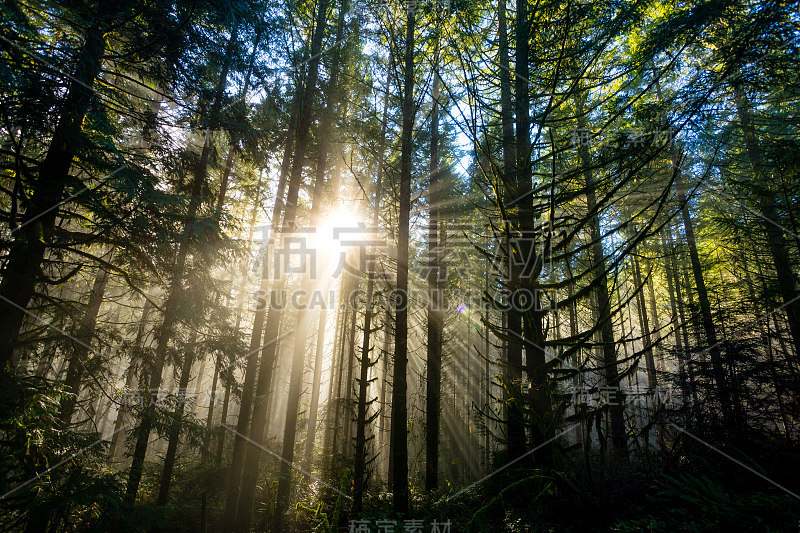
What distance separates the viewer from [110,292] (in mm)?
20391

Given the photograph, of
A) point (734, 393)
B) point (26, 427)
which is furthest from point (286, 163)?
point (734, 393)

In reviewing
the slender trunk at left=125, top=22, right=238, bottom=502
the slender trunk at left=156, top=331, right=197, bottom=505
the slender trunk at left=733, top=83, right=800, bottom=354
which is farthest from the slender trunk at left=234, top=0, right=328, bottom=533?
the slender trunk at left=733, top=83, right=800, bottom=354

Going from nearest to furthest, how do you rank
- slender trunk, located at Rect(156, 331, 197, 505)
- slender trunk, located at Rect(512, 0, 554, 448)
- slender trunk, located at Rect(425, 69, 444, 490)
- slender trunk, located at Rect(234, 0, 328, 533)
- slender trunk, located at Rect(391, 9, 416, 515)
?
slender trunk, located at Rect(512, 0, 554, 448), slender trunk, located at Rect(391, 9, 416, 515), slender trunk, located at Rect(156, 331, 197, 505), slender trunk, located at Rect(234, 0, 328, 533), slender trunk, located at Rect(425, 69, 444, 490)

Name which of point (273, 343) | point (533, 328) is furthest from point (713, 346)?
point (273, 343)

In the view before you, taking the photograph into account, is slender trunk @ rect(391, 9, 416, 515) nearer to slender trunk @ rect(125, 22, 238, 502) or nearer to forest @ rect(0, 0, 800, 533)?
forest @ rect(0, 0, 800, 533)

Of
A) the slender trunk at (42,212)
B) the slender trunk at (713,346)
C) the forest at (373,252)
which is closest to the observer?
the forest at (373,252)

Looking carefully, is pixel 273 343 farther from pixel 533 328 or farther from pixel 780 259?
pixel 780 259

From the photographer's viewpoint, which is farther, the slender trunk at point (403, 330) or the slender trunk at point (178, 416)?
the slender trunk at point (178, 416)

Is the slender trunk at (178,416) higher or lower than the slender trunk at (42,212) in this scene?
lower

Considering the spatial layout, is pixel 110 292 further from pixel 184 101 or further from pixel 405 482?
pixel 405 482

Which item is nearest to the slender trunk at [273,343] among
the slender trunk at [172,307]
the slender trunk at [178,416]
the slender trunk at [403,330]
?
the slender trunk at [178,416]

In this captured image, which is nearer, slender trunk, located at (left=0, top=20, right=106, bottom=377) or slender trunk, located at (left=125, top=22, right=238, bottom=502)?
slender trunk, located at (left=0, top=20, right=106, bottom=377)

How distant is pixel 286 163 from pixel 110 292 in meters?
17.4

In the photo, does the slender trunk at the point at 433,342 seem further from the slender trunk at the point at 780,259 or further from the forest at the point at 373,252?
the slender trunk at the point at 780,259
